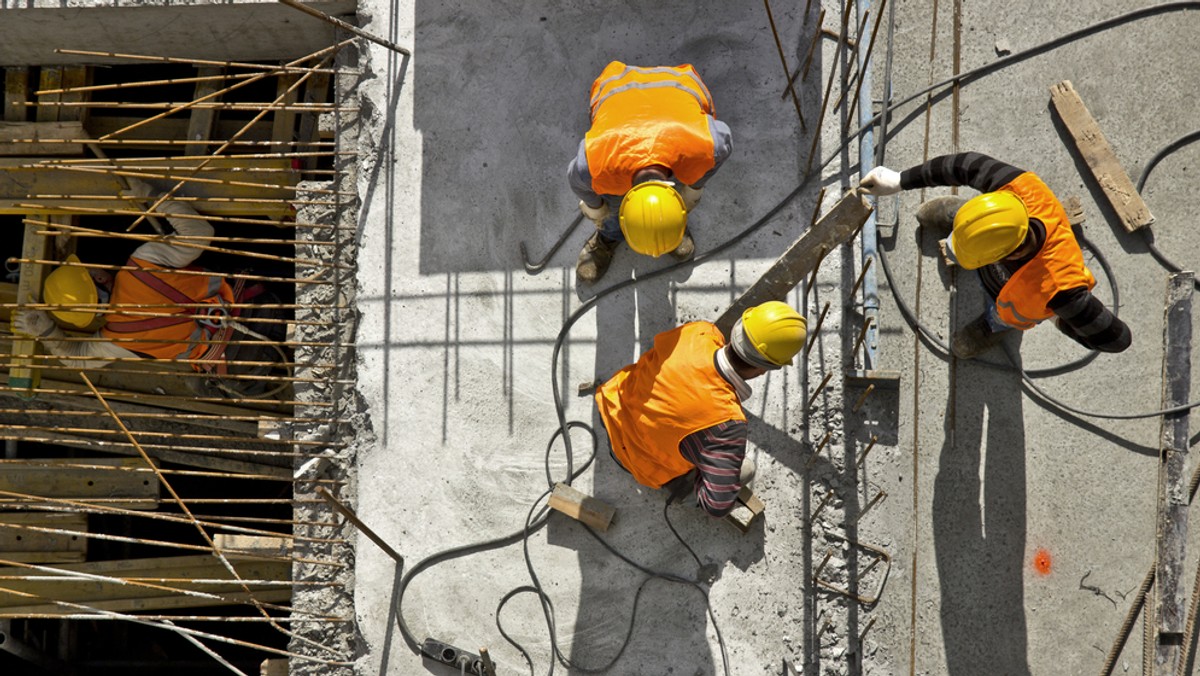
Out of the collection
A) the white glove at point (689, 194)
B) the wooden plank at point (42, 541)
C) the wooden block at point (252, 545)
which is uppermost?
the white glove at point (689, 194)

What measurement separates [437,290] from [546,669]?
2585mm

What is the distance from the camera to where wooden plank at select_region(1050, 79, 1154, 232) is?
19.5 feet

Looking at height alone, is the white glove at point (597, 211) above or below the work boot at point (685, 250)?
above

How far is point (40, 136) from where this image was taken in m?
6.63

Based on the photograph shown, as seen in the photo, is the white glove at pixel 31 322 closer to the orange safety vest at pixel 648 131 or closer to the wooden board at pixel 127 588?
the wooden board at pixel 127 588

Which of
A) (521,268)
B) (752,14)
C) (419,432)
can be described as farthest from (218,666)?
(752,14)

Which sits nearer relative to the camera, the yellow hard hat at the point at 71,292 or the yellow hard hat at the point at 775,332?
the yellow hard hat at the point at 775,332

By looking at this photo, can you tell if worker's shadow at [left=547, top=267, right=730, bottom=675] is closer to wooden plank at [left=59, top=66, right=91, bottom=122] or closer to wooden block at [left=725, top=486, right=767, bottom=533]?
wooden block at [left=725, top=486, right=767, bottom=533]

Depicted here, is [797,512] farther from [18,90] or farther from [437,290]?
[18,90]

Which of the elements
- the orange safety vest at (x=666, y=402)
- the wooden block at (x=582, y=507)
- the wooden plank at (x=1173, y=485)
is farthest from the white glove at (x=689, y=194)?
the wooden plank at (x=1173, y=485)

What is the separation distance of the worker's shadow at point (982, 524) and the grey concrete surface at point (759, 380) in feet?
0.06

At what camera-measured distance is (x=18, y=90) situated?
22.4 ft

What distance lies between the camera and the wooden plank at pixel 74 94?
6.72 meters

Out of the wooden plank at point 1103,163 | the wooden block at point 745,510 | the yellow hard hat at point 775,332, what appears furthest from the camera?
the wooden plank at point 1103,163
